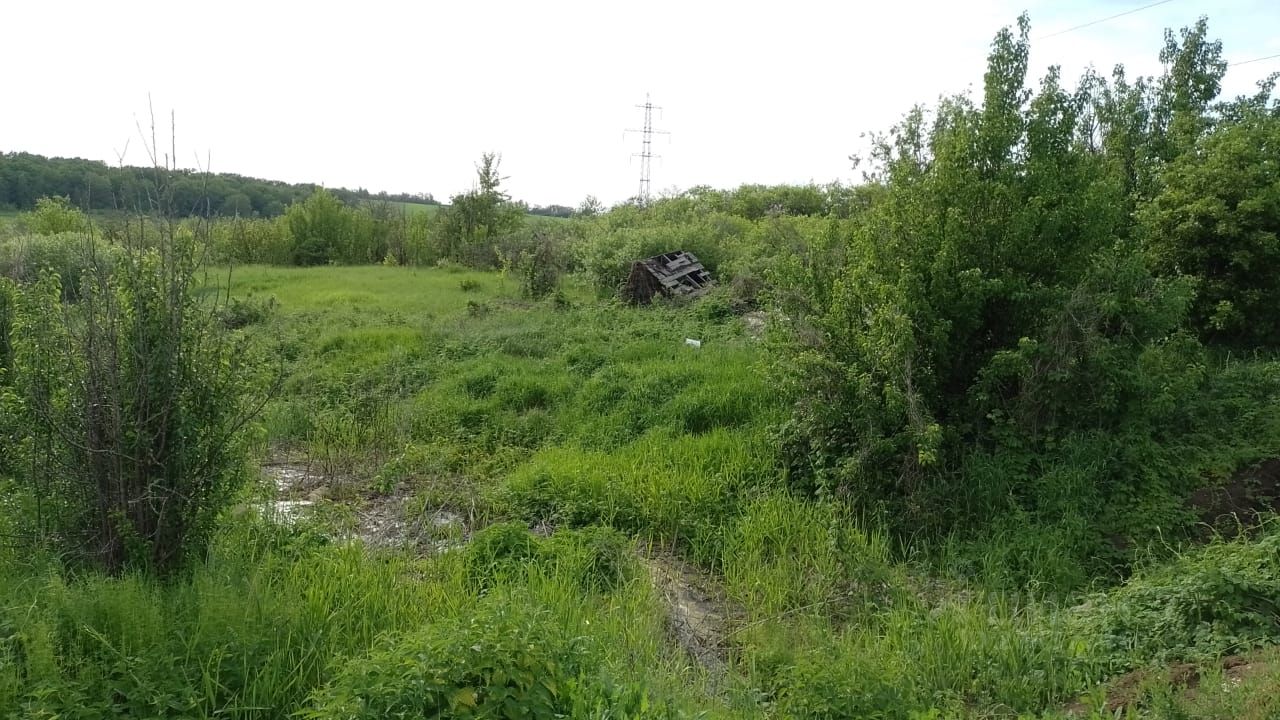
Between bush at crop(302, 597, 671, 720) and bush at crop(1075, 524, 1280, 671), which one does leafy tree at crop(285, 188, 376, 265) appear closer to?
bush at crop(302, 597, 671, 720)

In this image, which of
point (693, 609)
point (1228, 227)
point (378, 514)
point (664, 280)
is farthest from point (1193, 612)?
point (664, 280)

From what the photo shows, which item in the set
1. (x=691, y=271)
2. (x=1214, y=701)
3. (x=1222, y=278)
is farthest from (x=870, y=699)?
(x=691, y=271)

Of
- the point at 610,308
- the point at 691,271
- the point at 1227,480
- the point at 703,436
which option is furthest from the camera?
the point at 691,271

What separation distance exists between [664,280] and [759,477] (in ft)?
31.4

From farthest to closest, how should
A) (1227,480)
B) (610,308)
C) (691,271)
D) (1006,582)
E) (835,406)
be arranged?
(691,271) < (610,308) < (835,406) < (1227,480) < (1006,582)

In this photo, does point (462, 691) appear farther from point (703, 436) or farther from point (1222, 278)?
point (1222, 278)

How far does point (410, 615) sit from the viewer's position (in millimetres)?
4258

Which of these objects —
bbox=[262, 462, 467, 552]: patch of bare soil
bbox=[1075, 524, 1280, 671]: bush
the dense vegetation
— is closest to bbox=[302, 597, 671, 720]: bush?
the dense vegetation

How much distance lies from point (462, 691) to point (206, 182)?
128 inches

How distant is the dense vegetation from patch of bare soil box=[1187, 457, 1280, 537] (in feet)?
0.10

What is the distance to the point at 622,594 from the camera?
4891 mm

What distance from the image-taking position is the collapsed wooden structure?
1606 cm

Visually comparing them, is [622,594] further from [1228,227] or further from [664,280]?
[664,280]

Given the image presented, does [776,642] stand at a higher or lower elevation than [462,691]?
lower
